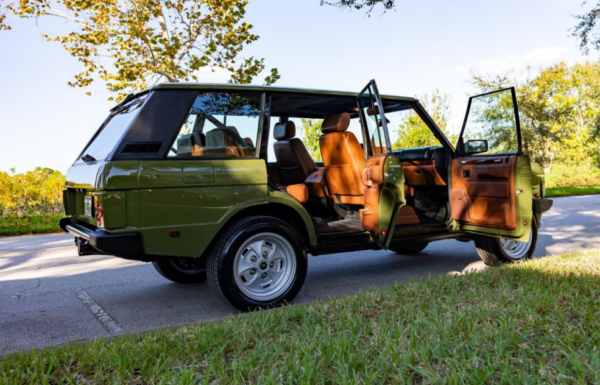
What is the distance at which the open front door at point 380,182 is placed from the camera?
4574 millimetres

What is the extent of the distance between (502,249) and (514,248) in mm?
319

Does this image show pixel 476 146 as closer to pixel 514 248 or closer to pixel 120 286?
pixel 514 248

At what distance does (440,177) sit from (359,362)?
3.76 metres

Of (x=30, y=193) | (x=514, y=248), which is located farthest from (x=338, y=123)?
(x=30, y=193)

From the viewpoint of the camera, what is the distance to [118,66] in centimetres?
1257

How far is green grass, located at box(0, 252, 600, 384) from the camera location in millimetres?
2414

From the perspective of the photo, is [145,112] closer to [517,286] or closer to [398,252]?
[517,286]

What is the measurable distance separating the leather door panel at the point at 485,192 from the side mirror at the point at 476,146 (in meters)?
0.15

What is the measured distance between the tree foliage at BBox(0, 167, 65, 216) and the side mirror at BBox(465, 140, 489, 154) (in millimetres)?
10859

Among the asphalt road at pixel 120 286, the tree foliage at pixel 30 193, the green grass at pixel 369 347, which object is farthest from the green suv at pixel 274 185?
the tree foliage at pixel 30 193

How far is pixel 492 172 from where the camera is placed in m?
5.11

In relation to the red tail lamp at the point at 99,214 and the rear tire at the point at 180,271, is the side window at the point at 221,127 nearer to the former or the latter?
the red tail lamp at the point at 99,214

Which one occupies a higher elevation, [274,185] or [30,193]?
[274,185]

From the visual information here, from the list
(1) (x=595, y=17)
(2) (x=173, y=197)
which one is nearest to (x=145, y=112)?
(2) (x=173, y=197)
